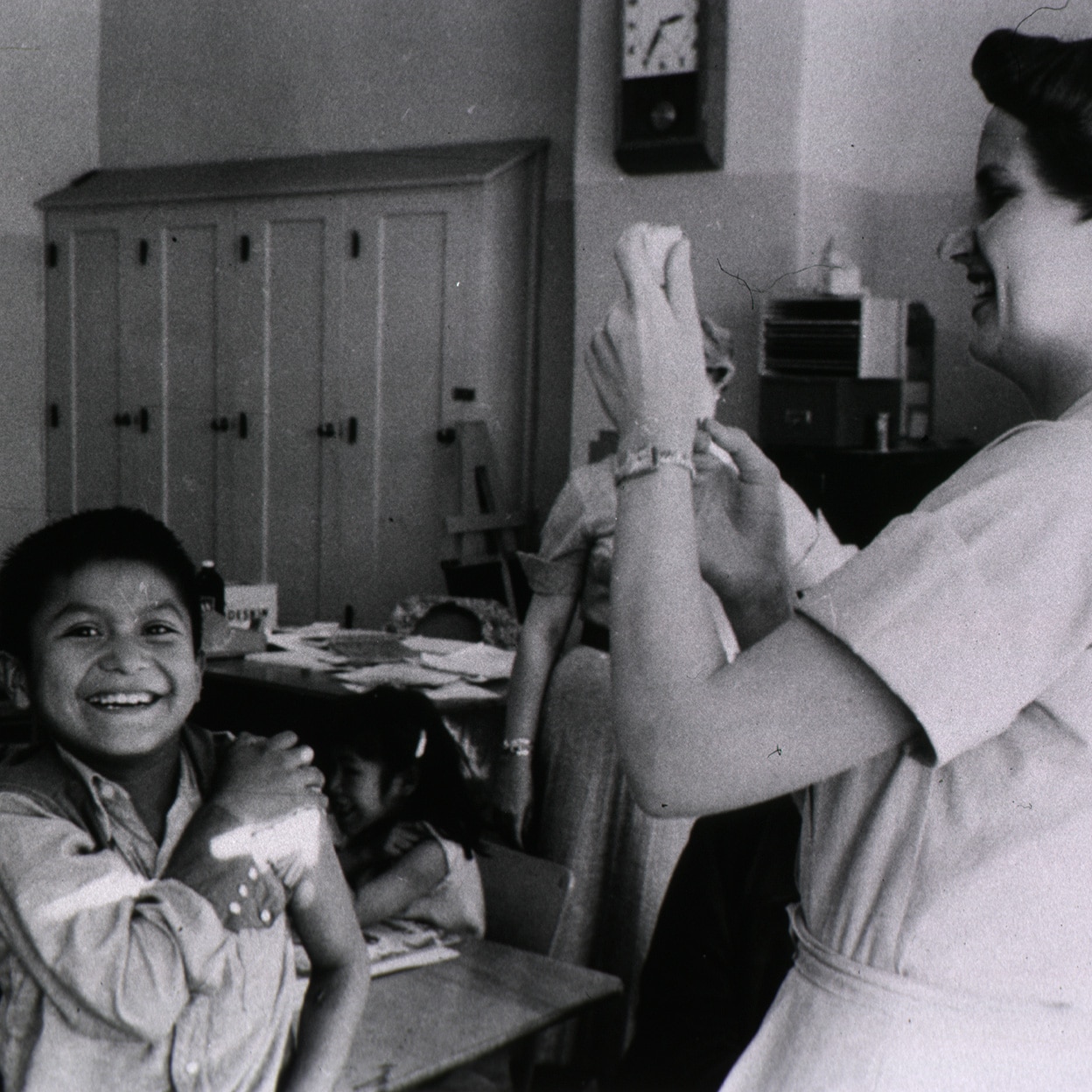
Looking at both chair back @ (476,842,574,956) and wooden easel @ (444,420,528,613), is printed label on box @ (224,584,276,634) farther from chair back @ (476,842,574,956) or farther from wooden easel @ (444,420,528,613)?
chair back @ (476,842,574,956)

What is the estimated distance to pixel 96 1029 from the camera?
139 centimetres

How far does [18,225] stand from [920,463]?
5.34m

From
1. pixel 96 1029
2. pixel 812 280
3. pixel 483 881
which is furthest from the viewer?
pixel 812 280

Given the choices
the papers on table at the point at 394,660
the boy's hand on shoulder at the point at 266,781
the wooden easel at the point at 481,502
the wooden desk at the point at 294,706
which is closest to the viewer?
the boy's hand on shoulder at the point at 266,781

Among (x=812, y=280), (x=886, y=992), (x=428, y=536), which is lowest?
Result: (x=428, y=536)

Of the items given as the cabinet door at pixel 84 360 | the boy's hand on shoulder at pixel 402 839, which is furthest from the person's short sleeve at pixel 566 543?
the cabinet door at pixel 84 360

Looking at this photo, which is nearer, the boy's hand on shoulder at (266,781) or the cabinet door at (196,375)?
the boy's hand on shoulder at (266,781)

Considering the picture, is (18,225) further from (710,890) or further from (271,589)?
(710,890)

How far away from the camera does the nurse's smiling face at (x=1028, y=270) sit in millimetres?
1013

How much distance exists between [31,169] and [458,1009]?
706 centimetres

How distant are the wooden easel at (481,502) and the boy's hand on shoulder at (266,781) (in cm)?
468

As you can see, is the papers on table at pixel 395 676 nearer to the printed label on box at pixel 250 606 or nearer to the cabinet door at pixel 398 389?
the printed label on box at pixel 250 606

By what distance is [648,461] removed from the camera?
1046 mm

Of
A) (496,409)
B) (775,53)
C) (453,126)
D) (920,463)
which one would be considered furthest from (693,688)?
(453,126)
